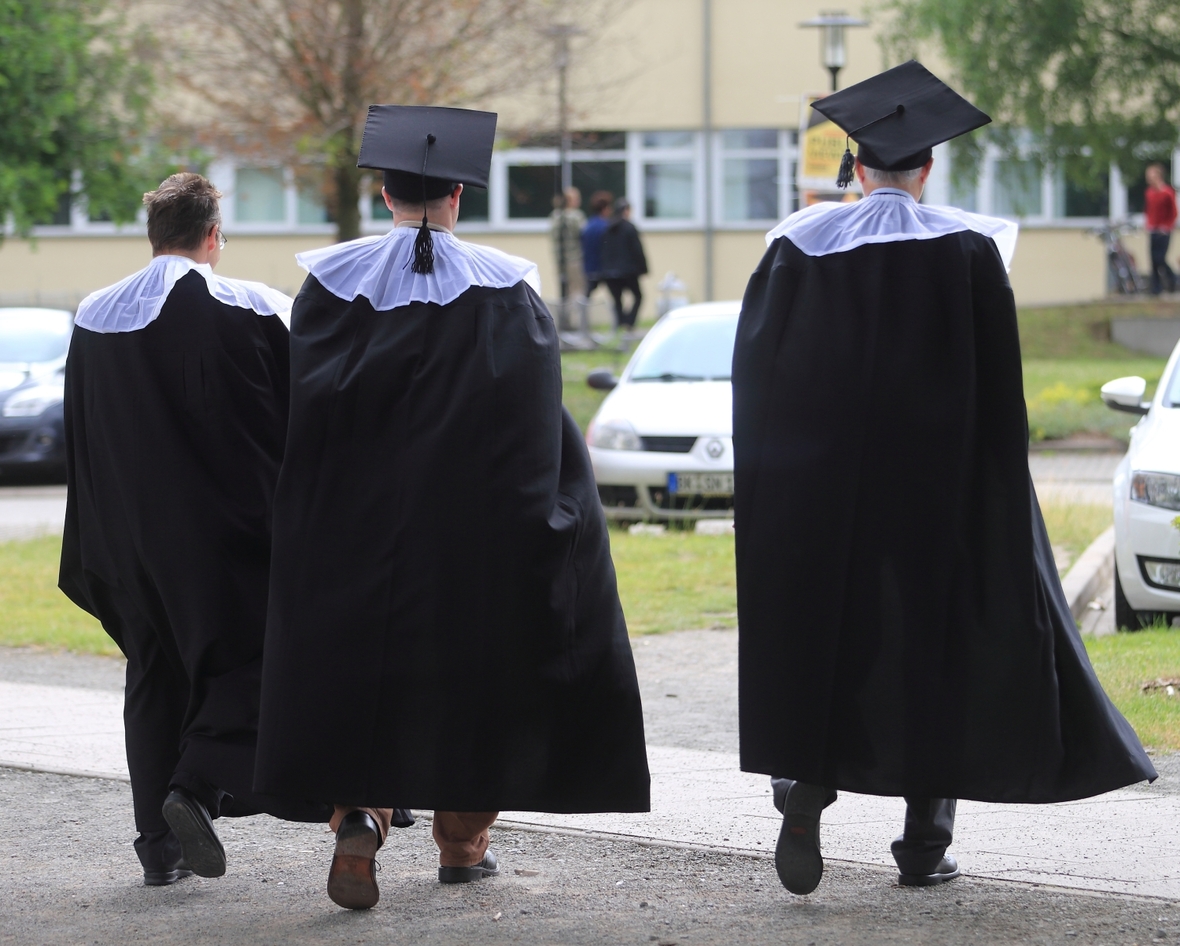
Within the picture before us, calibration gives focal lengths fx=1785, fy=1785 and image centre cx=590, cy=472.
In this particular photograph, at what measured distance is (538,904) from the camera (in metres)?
4.50

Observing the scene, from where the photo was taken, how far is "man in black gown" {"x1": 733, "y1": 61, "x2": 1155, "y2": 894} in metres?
4.28

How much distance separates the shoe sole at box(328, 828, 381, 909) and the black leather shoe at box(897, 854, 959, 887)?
1365 mm

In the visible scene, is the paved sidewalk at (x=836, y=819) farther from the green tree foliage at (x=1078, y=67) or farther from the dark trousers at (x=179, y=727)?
the green tree foliage at (x=1078, y=67)

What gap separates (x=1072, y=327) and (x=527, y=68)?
10078mm

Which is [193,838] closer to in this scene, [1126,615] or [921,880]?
[921,880]

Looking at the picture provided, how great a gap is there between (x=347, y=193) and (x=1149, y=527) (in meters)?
12.9

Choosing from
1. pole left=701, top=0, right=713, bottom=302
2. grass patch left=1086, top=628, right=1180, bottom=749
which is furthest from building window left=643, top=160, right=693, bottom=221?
grass patch left=1086, top=628, right=1180, bottom=749

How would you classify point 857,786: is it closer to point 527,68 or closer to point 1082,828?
point 1082,828

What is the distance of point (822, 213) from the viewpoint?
15.0 ft

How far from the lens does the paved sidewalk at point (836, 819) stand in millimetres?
4707

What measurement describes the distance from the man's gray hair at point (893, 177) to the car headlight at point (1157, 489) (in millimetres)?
3662

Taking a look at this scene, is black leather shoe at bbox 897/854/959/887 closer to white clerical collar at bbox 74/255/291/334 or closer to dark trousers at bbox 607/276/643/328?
white clerical collar at bbox 74/255/291/334

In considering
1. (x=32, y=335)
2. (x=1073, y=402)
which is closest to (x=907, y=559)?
(x=32, y=335)

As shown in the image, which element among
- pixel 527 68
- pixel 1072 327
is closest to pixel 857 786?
pixel 527 68
